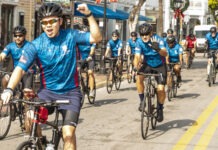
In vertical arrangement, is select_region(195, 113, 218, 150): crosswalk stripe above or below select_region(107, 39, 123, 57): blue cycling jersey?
below

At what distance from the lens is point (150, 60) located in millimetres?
9102

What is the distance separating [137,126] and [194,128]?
41.7 inches

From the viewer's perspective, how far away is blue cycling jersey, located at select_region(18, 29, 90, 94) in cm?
507

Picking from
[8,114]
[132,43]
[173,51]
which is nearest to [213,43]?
[132,43]

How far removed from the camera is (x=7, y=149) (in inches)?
289

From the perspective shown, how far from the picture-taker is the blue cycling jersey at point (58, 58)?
16.6 feet

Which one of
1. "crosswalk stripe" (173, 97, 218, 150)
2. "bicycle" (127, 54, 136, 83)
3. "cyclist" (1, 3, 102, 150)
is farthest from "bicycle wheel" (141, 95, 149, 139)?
"bicycle" (127, 54, 136, 83)

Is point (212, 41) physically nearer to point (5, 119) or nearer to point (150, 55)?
point (150, 55)

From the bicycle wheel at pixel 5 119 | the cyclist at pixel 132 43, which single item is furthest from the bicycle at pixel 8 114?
the cyclist at pixel 132 43

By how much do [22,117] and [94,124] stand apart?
155cm

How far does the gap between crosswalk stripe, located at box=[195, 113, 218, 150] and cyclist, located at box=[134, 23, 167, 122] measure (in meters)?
0.87

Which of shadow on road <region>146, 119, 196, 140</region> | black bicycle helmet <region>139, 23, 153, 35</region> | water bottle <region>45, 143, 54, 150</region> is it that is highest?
black bicycle helmet <region>139, 23, 153, 35</region>

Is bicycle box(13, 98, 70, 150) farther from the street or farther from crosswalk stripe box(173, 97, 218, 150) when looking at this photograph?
crosswalk stripe box(173, 97, 218, 150)

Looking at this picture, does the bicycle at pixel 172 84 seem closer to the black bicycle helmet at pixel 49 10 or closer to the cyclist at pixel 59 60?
the cyclist at pixel 59 60
